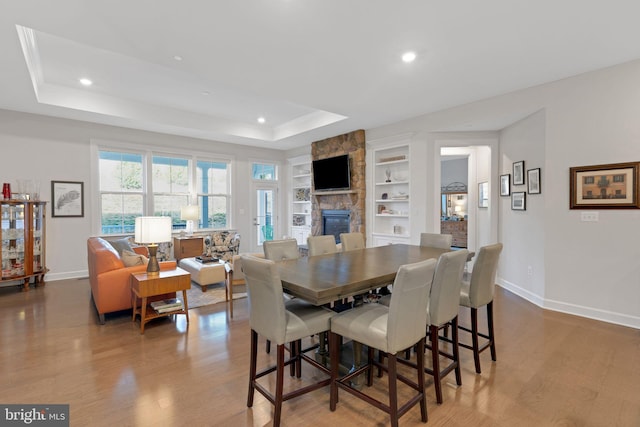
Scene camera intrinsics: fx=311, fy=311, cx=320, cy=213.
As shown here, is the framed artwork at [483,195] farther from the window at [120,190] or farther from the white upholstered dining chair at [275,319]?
the window at [120,190]

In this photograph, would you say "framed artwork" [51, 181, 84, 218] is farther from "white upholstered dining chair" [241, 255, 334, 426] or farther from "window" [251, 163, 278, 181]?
"white upholstered dining chair" [241, 255, 334, 426]

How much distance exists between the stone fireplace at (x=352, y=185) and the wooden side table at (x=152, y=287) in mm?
3707

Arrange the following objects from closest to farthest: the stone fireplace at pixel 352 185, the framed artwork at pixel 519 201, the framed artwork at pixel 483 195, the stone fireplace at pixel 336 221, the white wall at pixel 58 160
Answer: the framed artwork at pixel 519 201 < the white wall at pixel 58 160 < the framed artwork at pixel 483 195 < the stone fireplace at pixel 352 185 < the stone fireplace at pixel 336 221

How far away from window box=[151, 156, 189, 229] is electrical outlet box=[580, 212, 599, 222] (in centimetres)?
695

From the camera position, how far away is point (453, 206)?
406 inches

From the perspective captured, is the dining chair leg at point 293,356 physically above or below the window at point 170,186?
below

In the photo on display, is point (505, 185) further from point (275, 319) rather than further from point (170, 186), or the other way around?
point (170, 186)

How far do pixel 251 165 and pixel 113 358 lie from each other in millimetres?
5762

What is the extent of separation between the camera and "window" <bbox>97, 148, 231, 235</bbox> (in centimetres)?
607

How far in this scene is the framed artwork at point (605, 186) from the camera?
3.38 meters

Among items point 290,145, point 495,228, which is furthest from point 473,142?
point 290,145

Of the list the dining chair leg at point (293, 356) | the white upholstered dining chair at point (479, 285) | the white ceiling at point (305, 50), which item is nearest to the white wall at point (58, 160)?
the white ceiling at point (305, 50)
